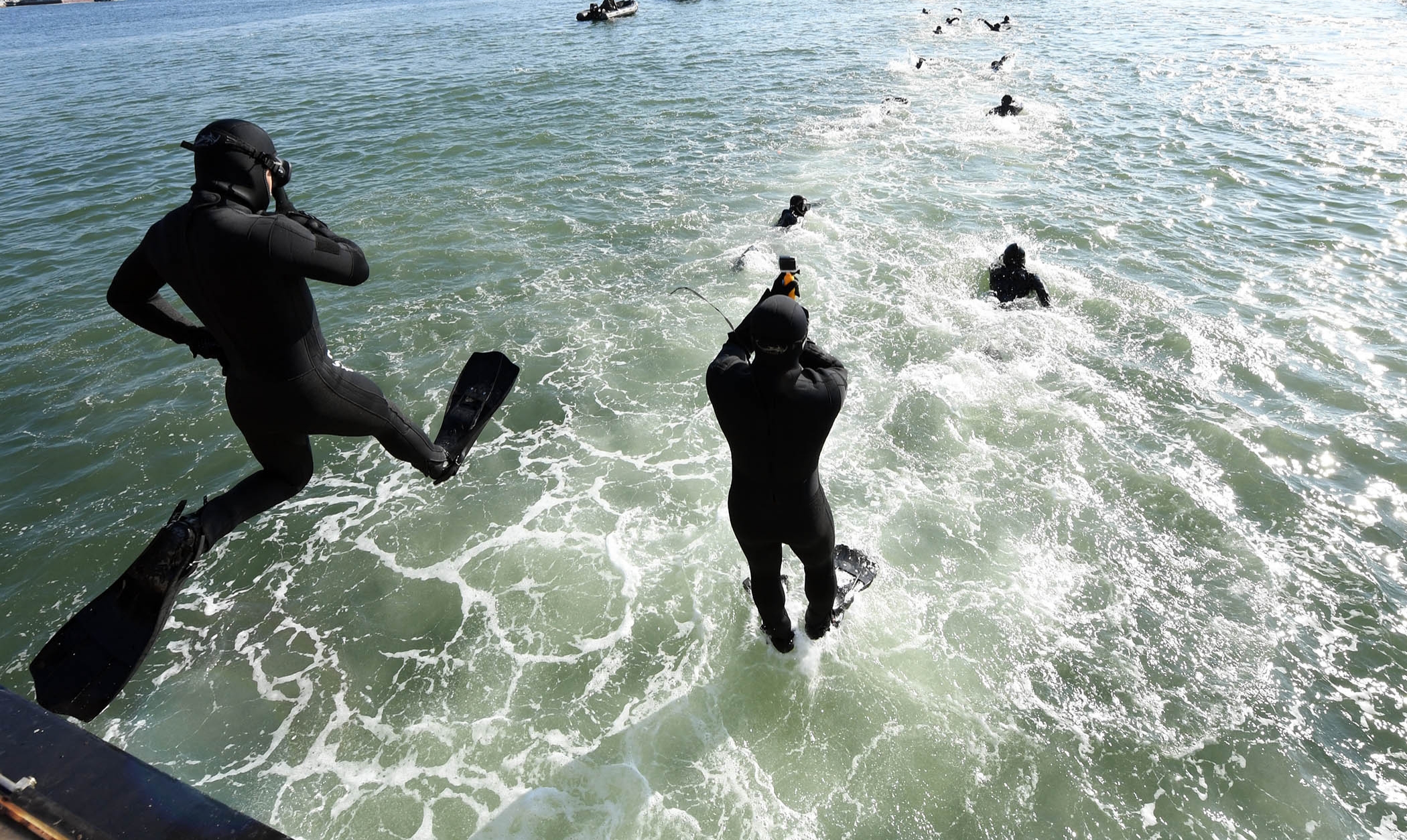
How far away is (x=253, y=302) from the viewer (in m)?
3.47

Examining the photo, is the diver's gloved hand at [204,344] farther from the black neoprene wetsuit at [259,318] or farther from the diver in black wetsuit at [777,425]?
the diver in black wetsuit at [777,425]

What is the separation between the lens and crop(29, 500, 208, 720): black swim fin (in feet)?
12.6

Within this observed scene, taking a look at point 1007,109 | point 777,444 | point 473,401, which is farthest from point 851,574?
point 1007,109

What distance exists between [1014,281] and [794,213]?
406cm

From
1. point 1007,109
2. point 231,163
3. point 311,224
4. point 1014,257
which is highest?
point 231,163

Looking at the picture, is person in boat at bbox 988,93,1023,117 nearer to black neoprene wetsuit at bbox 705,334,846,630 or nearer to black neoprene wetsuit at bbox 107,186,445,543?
black neoprene wetsuit at bbox 705,334,846,630

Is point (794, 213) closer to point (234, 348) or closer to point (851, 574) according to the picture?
point (851, 574)

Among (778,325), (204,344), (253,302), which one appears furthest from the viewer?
(204,344)

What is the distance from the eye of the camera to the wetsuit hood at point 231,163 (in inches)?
131

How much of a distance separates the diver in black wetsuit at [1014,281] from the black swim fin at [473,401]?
7.00 meters

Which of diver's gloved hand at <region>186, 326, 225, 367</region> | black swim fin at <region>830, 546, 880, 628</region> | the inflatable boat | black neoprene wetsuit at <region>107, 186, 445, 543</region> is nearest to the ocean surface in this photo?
black swim fin at <region>830, 546, 880, 628</region>

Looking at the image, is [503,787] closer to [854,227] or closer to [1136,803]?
[1136,803]

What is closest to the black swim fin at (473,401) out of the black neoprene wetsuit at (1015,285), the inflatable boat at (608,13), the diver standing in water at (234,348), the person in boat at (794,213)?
the diver standing in water at (234,348)

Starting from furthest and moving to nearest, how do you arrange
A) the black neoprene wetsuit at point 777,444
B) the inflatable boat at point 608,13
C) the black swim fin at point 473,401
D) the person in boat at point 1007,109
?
the inflatable boat at point 608,13
the person in boat at point 1007,109
the black swim fin at point 473,401
the black neoprene wetsuit at point 777,444
